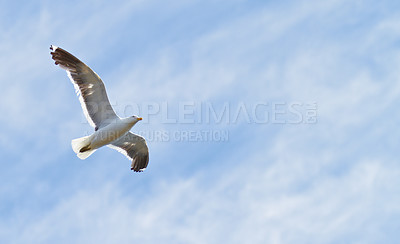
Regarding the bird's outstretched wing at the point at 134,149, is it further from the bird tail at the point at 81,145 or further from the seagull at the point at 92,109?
the bird tail at the point at 81,145

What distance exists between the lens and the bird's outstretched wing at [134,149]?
78.0 ft

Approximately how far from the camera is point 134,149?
955 inches

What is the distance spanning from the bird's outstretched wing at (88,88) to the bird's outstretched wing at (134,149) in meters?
1.30

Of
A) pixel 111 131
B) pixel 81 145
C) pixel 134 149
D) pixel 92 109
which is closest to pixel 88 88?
pixel 92 109

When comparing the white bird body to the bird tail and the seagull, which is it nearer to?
the seagull

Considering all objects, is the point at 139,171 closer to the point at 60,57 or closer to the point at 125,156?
the point at 125,156

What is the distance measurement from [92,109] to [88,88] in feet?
2.71

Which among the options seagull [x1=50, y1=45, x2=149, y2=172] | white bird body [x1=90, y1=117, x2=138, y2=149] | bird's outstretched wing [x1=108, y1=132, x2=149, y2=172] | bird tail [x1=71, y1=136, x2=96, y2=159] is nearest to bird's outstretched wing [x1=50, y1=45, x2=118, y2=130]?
seagull [x1=50, y1=45, x2=149, y2=172]

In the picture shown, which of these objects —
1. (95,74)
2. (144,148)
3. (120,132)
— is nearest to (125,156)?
(144,148)

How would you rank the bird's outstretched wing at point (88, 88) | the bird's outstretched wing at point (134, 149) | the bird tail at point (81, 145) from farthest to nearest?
the bird's outstretched wing at point (134, 149) → the bird tail at point (81, 145) → the bird's outstretched wing at point (88, 88)

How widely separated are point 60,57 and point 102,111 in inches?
89.6

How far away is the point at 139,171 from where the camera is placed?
24.6 metres

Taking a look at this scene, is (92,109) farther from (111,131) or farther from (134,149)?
(134,149)

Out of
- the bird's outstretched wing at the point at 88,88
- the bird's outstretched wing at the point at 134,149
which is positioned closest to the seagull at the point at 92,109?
the bird's outstretched wing at the point at 88,88
